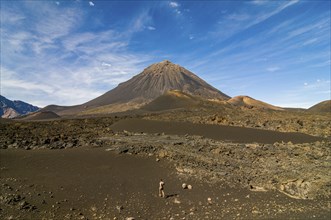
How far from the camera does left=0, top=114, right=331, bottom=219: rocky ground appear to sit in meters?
9.34

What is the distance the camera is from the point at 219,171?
45.1 feet

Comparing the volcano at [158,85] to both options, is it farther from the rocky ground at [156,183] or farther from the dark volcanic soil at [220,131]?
the rocky ground at [156,183]

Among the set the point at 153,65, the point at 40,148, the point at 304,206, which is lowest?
the point at 304,206

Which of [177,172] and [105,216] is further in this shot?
[177,172]

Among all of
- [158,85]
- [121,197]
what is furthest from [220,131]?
[158,85]

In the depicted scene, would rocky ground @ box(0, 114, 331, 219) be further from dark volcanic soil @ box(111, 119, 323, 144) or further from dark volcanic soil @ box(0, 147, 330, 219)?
dark volcanic soil @ box(111, 119, 323, 144)

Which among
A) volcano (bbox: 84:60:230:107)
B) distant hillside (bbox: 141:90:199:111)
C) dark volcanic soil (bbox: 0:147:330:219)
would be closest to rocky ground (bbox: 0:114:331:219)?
dark volcanic soil (bbox: 0:147:330:219)

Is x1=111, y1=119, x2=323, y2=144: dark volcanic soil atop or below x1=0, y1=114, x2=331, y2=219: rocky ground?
atop

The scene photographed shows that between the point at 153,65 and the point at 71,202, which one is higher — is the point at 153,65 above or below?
above

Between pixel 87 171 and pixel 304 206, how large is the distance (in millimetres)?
8643

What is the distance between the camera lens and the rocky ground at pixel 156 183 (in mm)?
9344

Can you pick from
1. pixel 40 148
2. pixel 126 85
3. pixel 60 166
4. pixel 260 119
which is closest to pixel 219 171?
pixel 60 166

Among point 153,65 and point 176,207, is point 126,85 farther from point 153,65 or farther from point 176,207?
point 176,207

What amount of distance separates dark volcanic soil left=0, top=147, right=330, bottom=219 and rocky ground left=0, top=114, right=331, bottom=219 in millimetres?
29
